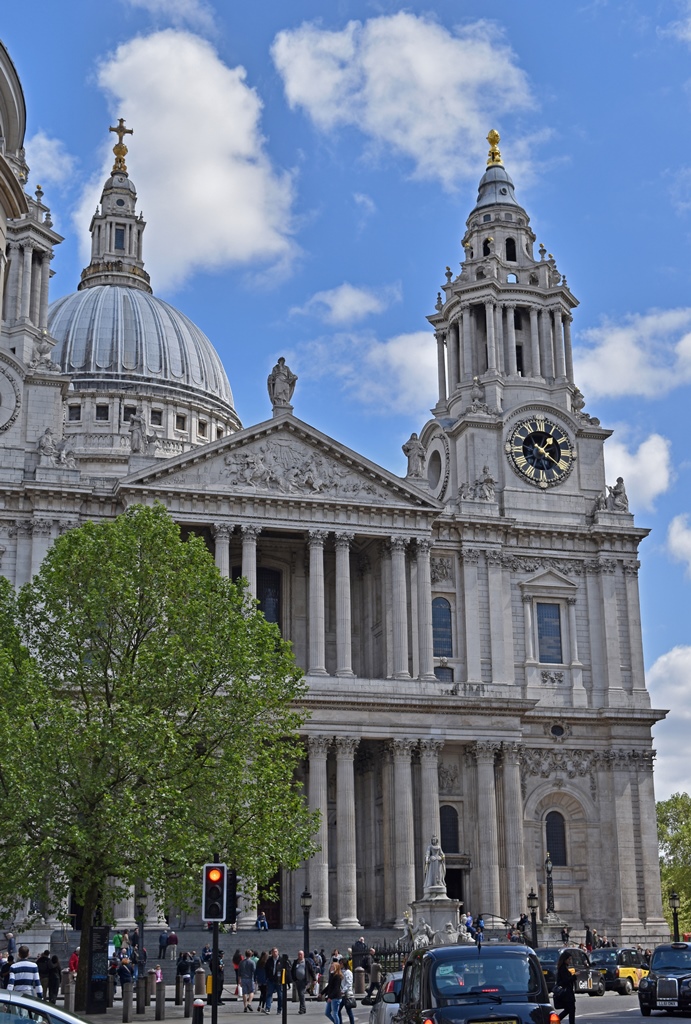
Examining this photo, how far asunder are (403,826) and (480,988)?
41.8 meters

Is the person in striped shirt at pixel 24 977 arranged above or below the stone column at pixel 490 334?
below

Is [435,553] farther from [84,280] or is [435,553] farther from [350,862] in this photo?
[84,280]

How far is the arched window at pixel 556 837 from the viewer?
6631 cm

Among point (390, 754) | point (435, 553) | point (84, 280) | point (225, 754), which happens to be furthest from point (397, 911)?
point (84, 280)

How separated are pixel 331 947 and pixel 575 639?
827 inches

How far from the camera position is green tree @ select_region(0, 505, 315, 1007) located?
35156 mm

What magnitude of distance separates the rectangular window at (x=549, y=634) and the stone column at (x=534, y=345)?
13.4m

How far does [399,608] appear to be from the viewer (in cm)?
6369

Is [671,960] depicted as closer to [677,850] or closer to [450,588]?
[450,588]

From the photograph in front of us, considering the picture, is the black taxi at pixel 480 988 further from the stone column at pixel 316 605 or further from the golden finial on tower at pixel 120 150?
the golden finial on tower at pixel 120 150

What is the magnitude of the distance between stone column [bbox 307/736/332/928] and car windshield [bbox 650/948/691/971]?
2445 cm

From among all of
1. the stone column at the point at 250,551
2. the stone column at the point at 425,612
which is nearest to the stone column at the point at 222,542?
the stone column at the point at 250,551

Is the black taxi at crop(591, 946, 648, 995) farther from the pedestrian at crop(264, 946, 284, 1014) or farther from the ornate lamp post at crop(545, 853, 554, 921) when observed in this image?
Result: the pedestrian at crop(264, 946, 284, 1014)

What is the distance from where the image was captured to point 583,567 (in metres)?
70.3
